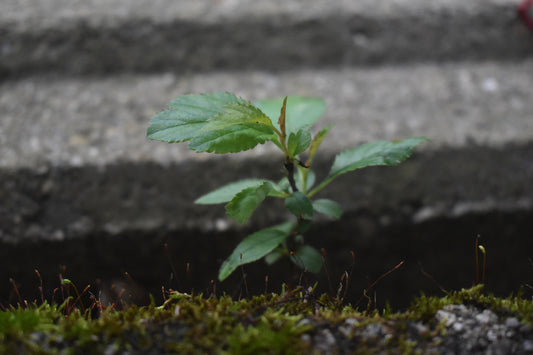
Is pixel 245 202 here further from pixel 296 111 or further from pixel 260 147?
pixel 260 147

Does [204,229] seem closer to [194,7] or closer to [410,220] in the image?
[410,220]

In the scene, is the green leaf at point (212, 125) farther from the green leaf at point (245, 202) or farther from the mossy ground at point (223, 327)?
the mossy ground at point (223, 327)

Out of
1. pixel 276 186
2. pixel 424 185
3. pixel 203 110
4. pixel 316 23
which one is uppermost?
pixel 316 23

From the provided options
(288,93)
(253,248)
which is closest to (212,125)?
(253,248)

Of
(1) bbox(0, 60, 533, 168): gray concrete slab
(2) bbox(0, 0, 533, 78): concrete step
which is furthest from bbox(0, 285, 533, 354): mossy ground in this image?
(2) bbox(0, 0, 533, 78): concrete step

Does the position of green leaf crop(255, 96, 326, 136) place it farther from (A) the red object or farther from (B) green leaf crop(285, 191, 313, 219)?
(A) the red object

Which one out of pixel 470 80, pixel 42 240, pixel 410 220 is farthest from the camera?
pixel 470 80

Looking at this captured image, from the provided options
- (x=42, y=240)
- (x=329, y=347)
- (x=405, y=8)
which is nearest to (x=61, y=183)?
(x=42, y=240)
